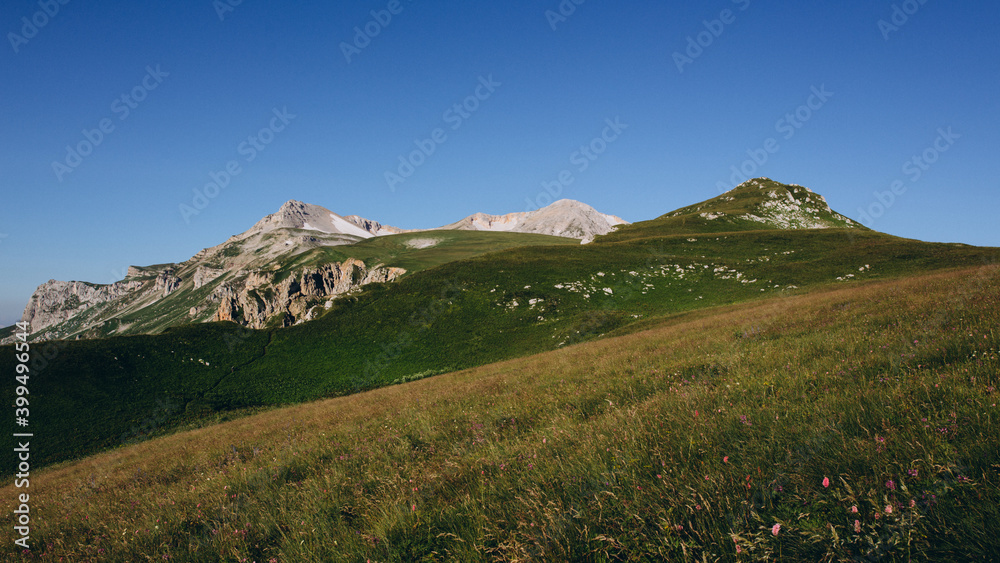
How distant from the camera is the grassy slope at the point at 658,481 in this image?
267 centimetres

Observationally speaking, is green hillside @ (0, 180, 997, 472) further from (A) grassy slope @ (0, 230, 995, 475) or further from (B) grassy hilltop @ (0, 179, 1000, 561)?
(B) grassy hilltop @ (0, 179, 1000, 561)

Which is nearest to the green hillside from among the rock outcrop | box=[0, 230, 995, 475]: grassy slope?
box=[0, 230, 995, 475]: grassy slope

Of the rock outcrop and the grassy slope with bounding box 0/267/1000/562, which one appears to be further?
the rock outcrop

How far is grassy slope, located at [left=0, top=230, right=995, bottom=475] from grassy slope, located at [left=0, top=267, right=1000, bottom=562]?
30073 millimetres

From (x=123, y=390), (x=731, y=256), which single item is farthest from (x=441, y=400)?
(x=731, y=256)

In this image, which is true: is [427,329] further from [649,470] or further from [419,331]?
[649,470]

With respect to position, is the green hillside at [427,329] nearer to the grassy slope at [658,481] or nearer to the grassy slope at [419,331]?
the grassy slope at [419,331]

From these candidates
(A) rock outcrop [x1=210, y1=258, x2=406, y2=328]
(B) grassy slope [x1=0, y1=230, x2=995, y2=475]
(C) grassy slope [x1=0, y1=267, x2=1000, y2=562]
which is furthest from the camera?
(A) rock outcrop [x1=210, y1=258, x2=406, y2=328]

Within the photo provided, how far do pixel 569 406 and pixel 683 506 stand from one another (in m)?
4.38

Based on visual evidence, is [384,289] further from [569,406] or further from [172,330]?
[569,406]

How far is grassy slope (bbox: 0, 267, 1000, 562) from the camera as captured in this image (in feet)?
8.75

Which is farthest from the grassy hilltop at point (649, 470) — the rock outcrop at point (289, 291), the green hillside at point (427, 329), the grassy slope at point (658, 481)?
the rock outcrop at point (289, 291)

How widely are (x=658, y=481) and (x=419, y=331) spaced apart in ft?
145

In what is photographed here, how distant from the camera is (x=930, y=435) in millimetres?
3193
